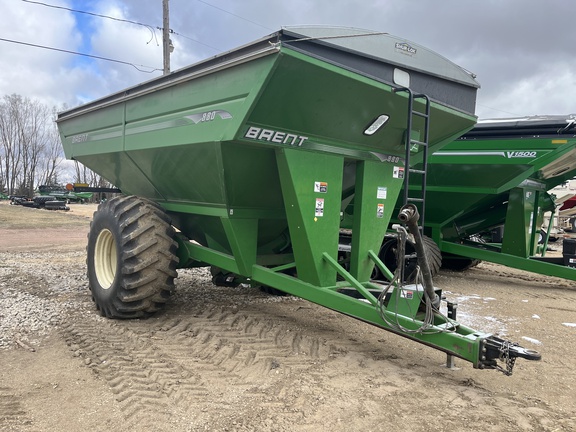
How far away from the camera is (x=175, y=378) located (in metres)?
3.24

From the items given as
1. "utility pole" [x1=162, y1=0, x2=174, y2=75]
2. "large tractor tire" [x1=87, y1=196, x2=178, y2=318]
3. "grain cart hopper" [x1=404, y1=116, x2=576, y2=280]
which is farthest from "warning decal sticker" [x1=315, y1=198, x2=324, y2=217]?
"utility pole" [x1=162, y1=0, x2=174, y2=75]

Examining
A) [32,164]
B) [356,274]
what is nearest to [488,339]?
[356,274]

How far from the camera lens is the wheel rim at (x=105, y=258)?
197 inches

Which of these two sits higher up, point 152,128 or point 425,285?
point 152,128

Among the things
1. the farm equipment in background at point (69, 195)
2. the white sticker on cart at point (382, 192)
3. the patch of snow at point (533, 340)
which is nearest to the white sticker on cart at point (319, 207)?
the white sticker on cart at point (382, 192)

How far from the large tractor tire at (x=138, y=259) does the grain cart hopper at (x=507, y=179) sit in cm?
446

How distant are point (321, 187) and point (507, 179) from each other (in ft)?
14.7

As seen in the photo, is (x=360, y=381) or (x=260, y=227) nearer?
(x=360, y=381)

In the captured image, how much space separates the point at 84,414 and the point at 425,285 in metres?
2.37

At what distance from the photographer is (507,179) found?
713 centimetres

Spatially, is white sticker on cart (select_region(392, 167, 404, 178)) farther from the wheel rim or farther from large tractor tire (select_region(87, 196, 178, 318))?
the wheel rim

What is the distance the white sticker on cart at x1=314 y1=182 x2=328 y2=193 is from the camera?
387cm

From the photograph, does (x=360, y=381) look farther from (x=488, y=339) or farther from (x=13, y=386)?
(x=13, y=386)

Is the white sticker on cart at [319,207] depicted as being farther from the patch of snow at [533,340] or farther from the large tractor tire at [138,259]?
the patch of snow at [533,340]
